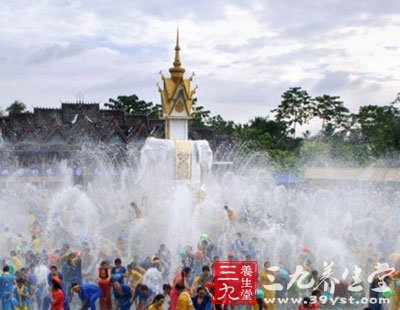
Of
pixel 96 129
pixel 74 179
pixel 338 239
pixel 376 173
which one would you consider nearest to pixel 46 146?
pixel 96 129

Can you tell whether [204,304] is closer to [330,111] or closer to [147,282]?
[147,282]

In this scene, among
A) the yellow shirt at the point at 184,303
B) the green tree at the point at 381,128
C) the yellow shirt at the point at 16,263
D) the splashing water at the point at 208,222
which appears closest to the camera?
the yellow shirt at the point at 184,303

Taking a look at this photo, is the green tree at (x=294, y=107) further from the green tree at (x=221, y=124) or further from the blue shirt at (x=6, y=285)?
the blue shirt at (x=6, y=285)

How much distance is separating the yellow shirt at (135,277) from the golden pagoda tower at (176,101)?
469 inches

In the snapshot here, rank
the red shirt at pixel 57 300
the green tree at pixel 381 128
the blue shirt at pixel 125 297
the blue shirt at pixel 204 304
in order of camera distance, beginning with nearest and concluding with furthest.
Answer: the blue shirt at pixel 204 304, the red shirt at pixel 57 300, the blue shirt at pixel 125 297, the green tree at pixel 381 128

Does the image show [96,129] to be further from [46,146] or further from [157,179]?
[157,179]

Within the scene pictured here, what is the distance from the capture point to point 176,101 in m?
22.7

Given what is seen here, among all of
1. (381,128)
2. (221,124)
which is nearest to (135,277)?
(381,128)

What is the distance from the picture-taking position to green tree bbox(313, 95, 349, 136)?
7438cm

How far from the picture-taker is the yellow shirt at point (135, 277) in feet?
36.5

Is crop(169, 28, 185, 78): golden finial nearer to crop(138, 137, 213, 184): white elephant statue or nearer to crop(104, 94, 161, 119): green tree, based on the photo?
crop(138, 137, 213, 184): white elephant statue

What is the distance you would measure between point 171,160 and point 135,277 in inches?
409

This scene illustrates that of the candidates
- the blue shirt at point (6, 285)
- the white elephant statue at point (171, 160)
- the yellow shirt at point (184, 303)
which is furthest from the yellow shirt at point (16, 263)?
the white elephant statue at point (171, 160)

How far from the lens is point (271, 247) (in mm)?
14703
